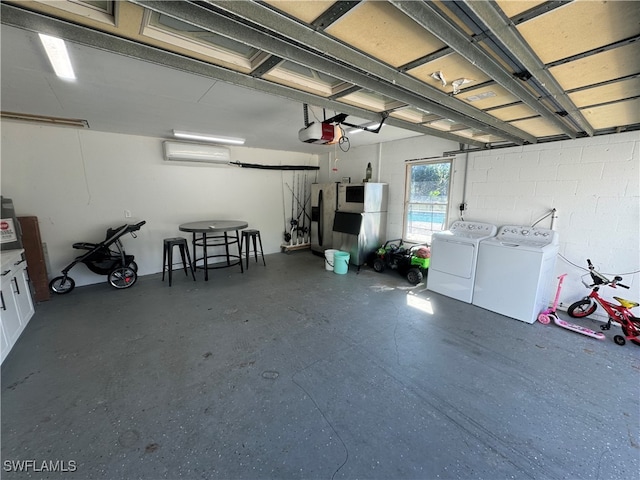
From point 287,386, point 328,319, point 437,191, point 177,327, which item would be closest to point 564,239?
point 437,191

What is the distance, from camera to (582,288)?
3.25m

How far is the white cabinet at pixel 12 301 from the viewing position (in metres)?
2.36

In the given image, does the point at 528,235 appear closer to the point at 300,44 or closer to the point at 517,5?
the point at 517,5

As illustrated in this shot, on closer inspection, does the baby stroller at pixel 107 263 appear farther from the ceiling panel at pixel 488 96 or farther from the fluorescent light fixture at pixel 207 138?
the ceiling panel at pixel 488 96

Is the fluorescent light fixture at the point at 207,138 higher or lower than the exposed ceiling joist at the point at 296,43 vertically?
higher

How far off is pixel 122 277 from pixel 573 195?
6745mm

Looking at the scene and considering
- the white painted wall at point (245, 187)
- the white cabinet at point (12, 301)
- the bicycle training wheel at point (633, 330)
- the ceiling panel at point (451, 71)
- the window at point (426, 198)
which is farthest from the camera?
the window at point (426, 198)

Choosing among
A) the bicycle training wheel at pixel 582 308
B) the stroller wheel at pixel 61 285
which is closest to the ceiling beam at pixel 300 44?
the bicycle training wheel at pixel 582 308

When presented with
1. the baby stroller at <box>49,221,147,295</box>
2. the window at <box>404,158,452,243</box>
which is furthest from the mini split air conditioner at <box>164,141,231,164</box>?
the window at <box>404,158,452,243</box>

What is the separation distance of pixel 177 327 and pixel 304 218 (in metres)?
4.50

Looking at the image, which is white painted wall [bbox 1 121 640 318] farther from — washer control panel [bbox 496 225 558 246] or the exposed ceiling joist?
the exposed ceiling joist

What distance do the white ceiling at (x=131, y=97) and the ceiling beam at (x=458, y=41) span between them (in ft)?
6.15

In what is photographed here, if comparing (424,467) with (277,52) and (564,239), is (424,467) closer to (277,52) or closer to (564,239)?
(277,52)

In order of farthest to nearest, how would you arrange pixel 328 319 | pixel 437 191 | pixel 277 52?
pixel 437 191, pixel 328 319, pixel 277 52
